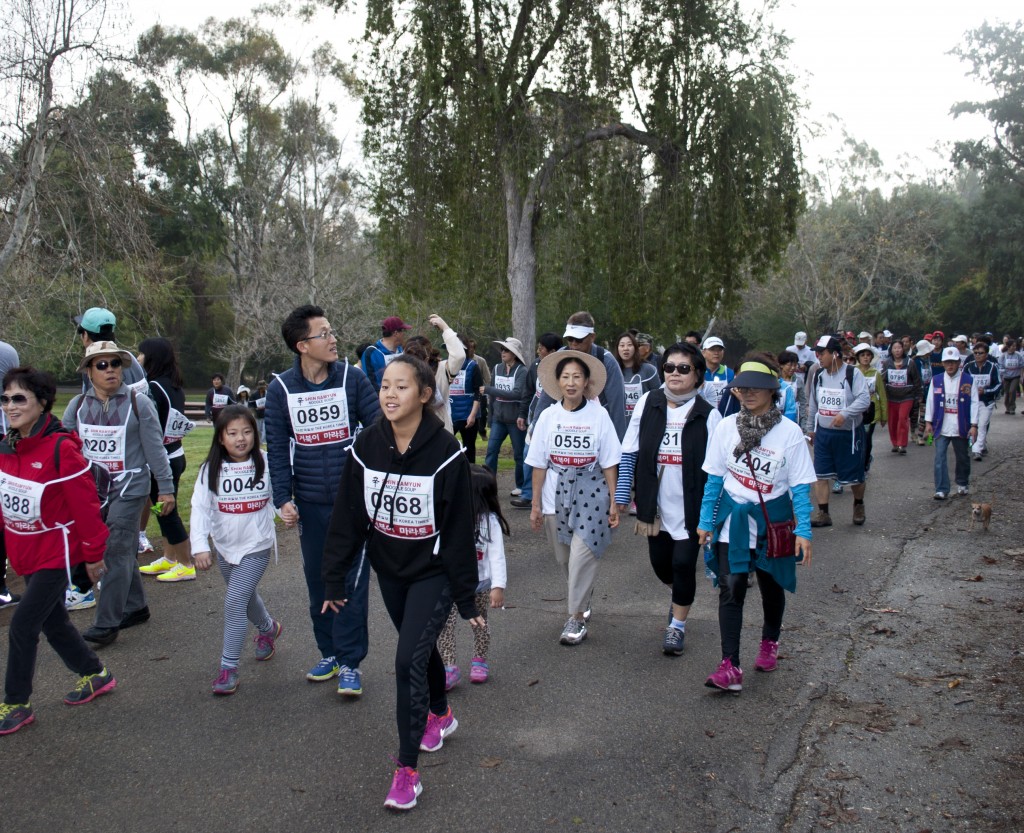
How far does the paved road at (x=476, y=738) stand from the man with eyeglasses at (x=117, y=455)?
298mm

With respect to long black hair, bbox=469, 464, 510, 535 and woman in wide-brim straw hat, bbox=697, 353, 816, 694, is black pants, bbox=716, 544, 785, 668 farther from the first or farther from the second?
long black hair, bbox=469, 464, 510, 535

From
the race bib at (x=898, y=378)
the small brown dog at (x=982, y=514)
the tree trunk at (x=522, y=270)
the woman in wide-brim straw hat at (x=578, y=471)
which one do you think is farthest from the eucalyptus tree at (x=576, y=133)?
the woman in wide-brim straw hat at (x=578, y=471)

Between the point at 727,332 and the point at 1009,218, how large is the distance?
43.2ft

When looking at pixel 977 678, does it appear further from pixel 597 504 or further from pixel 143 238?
pixel 143 238

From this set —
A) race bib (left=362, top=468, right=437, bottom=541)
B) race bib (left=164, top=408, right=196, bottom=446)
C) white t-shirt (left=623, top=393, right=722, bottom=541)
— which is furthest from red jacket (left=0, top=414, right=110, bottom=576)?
white t-shirt (left=623, top=393, right=722, bottom=541)

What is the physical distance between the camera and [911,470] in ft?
43.8

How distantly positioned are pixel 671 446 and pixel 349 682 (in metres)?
2.43

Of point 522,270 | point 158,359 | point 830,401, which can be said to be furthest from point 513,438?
point 522,270

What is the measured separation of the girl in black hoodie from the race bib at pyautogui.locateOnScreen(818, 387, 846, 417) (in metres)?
6.86

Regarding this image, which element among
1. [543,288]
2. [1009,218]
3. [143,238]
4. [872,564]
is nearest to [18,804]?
[872,564]

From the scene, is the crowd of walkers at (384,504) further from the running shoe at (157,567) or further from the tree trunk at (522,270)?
the tree trunk at (522,270)

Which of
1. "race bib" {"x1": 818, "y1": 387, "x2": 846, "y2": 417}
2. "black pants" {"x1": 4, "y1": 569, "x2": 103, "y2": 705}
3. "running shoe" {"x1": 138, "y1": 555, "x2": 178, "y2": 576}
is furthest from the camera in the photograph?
"race bib" {"x1": 818, "y1": 387, "x2": 846, "y2": 417}

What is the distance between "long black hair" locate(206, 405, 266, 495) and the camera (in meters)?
5.20

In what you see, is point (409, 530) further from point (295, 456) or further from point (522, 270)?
point (522, 270)
